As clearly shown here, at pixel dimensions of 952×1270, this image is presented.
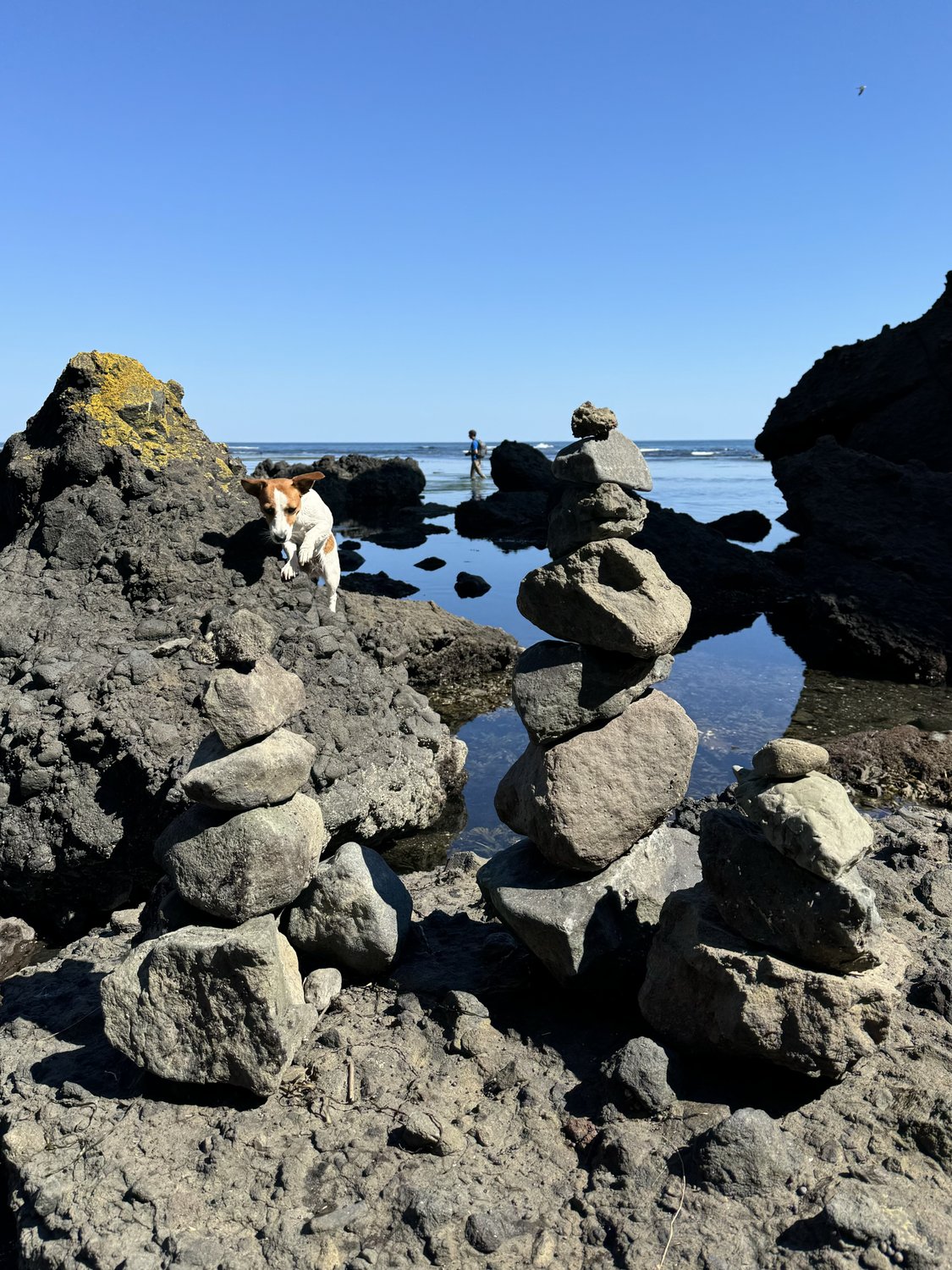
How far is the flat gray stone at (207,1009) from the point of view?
3748 mm

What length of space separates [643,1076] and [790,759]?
142 centimetres

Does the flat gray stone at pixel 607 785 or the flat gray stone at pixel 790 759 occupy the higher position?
the flat gray stone at pixel 790 759

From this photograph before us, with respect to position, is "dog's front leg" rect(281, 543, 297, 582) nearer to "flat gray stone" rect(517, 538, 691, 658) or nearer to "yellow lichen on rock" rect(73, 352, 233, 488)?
"yellow lichen on rock" rect(73, 352, 233, 488)

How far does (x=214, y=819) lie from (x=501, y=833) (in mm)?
3793

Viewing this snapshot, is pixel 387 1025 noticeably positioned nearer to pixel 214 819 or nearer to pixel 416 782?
pixel 214 819

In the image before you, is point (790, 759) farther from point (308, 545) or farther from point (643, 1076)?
point (308, 545)

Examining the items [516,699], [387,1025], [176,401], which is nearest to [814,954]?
[516,699]

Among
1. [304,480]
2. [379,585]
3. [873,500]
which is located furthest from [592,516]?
[873,500]

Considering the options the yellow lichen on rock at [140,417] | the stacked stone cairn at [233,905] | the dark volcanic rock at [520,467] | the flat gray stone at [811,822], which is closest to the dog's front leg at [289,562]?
the yellow lichen on rock at [140,417]

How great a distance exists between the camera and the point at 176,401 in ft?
28.6

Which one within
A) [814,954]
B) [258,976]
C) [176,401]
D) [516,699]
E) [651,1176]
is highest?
[176,401]

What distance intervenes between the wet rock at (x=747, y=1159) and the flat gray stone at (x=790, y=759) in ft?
4.26

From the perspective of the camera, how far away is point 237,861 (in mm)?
3939

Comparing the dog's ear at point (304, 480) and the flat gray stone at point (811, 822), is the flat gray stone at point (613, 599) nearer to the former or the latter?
the flat gray stone at point (811, 822)
